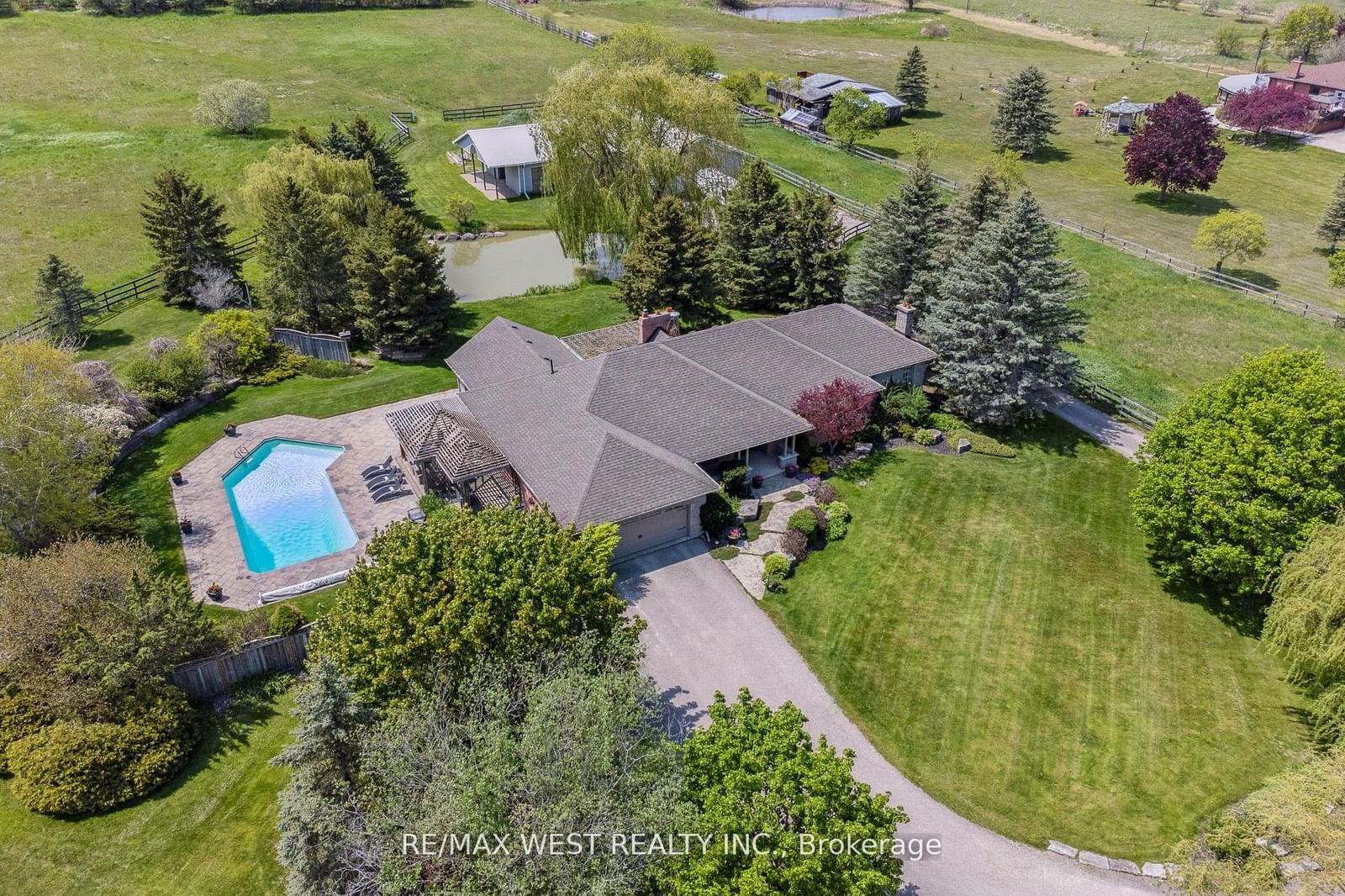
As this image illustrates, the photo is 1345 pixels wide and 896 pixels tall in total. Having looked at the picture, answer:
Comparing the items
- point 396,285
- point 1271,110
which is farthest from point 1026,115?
point 396,285

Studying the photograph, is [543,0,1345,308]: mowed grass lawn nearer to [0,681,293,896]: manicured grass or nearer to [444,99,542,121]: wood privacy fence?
[444,99,542,121]: wood privacy fence

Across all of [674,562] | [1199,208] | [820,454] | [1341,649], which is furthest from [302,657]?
[1199,208]

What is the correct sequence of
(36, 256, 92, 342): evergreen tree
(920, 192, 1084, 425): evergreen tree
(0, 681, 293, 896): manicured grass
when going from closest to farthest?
(0, 681, 293, 896): manicured grass
(920, 192, 1084, 425): evergreen tree
(36, 256, 92, 342): evergreen tree

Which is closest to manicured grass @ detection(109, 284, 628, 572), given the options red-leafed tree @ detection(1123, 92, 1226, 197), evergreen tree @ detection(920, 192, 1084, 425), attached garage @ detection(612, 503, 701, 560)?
attached garage @ detection(612, 503, 701, 560)

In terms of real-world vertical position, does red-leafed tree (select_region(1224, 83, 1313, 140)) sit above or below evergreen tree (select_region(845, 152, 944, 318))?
above

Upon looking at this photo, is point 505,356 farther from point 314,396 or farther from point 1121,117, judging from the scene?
point 1121,117

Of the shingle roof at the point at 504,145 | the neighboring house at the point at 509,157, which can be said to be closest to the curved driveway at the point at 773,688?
the neighboring house at the point at 509,157

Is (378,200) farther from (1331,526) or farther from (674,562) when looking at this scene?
(1331,526)
